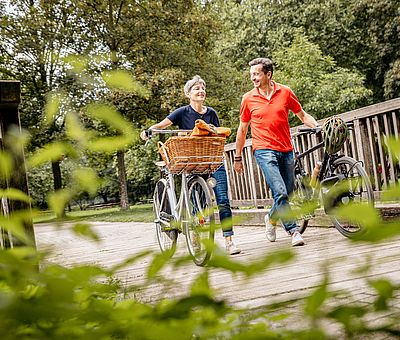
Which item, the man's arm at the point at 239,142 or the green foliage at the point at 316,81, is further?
the green foliage at the point at 316,81

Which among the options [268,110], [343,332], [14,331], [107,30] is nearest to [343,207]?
→ [343,332]

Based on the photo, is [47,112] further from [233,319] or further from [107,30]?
[107,30]

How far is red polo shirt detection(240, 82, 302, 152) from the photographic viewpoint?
521cm

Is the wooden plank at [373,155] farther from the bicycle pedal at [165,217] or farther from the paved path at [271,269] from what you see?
the bicycle pedal at [165,217]

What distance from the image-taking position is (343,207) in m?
0.52

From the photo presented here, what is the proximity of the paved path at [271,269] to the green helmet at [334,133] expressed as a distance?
869 millimetres

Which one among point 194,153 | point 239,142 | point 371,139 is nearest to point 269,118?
point 239,142

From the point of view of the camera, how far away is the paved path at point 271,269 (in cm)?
57

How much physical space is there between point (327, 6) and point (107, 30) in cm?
1228

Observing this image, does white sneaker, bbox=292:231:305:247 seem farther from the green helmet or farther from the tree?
the tree

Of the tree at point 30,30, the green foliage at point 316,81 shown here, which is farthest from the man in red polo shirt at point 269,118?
the green foliage at point 316,81

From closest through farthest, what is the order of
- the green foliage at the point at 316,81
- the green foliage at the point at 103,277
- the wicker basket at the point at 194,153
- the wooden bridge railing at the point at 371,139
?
the green foliage at the point at 103,277, the wicker basket at the point at 194,153, the wooden bridge railing at the point at 371,139, the green foliage at the point at 316,81

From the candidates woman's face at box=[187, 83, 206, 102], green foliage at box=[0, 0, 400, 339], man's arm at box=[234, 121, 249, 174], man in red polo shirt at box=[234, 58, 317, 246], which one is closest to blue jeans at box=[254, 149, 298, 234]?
man in red polo shirt at box=[234, 58, 317, 246]

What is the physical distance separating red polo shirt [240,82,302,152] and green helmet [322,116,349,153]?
0.35 metres
